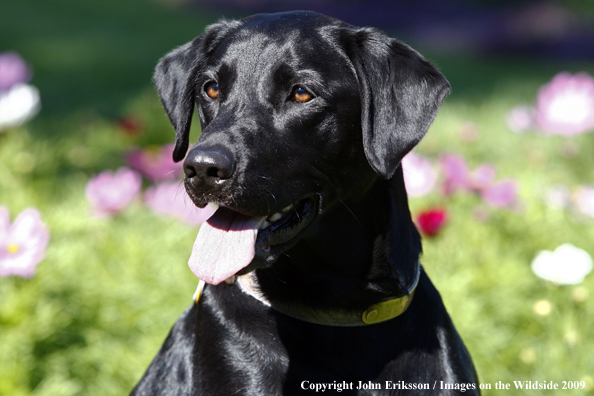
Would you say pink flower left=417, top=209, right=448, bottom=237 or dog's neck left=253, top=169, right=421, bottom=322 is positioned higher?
dog's neck left=253, top=169, right=421, bottom=322

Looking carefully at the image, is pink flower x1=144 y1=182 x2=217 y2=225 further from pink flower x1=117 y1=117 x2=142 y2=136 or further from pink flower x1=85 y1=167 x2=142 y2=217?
pink flower x1=117 y1=117 x2=142 y2=136

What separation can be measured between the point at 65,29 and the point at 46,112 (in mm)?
5817

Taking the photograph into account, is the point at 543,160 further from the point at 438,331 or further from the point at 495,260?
the point at 438,331

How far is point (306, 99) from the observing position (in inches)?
93.1

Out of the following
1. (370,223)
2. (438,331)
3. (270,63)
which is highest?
(270,63)

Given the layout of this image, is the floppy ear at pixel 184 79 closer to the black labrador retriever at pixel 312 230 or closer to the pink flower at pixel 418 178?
the black labrador retriever at pixel 312 230

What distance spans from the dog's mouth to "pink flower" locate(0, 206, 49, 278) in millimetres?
1267

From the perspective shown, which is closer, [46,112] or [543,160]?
[543,160]

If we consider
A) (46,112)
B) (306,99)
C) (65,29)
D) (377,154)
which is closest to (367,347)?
(377,154)

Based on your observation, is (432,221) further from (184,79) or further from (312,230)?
Answer: (184,79)

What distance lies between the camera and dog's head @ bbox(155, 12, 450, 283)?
218 centimetres

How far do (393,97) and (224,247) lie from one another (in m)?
0.85

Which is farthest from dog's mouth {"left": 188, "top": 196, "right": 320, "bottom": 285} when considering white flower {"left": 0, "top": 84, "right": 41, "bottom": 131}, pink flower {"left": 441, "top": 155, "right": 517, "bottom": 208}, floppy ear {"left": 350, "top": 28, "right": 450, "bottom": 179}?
white flower {"left": 0, "top": 84, "right": 41, "bottom": 131}

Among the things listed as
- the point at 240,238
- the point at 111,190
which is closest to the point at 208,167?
the point at 240,238
